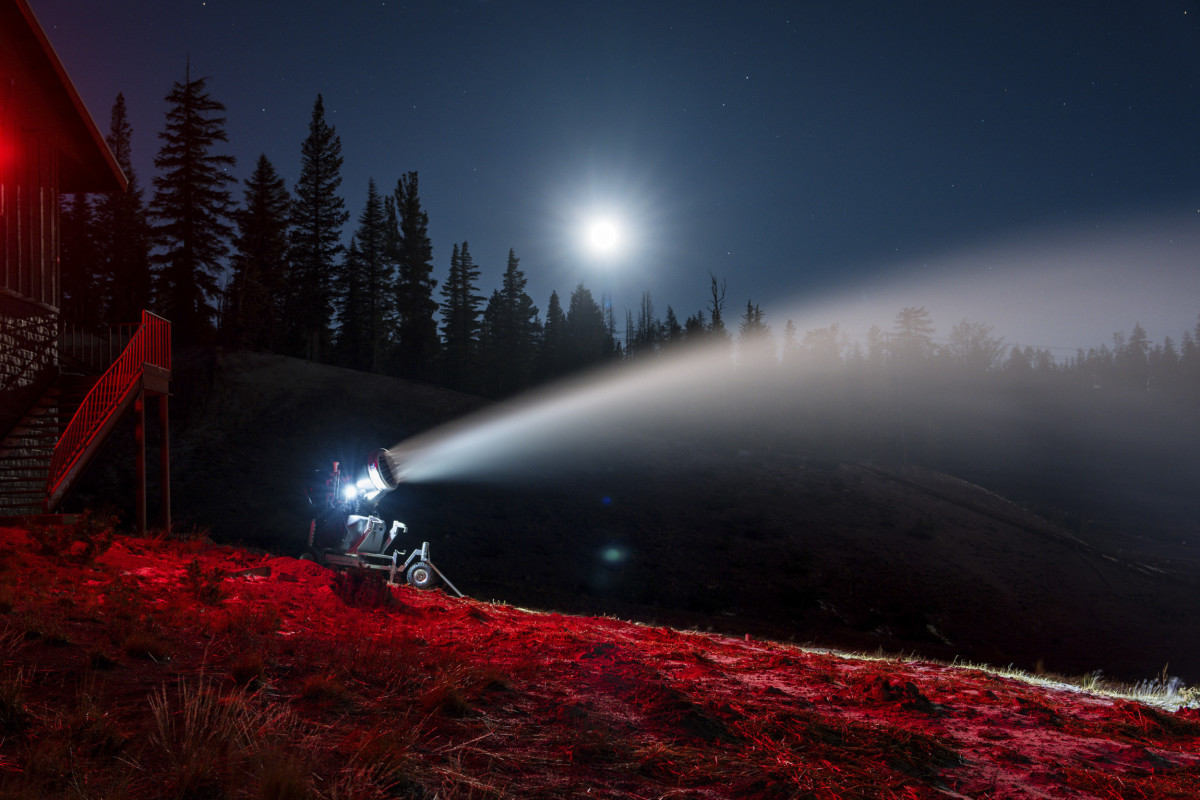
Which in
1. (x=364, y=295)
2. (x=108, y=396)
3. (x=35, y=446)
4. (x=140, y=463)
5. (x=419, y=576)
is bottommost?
(x=419, y=576)

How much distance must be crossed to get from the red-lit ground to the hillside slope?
11.5m

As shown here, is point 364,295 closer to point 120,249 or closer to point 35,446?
point 120,249

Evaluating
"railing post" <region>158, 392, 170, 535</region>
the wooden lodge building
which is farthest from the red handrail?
"railing post" <region>158, 392, 170, 535</region>

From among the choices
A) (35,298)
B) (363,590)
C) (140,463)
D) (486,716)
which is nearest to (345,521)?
(363,590)

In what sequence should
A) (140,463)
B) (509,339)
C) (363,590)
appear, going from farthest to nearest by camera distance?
(509,339), (140,463), (363,590)

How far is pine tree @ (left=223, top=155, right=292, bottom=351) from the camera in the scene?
1516 inches

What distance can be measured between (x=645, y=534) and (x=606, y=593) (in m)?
6.00

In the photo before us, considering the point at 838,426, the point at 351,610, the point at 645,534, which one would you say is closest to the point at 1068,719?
the point at 351,610

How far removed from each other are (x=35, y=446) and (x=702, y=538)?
2235 centimetres

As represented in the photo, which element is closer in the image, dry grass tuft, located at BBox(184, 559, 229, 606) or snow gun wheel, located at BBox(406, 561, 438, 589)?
dry grass tuft, located at BBox(184, 559, 229, 606)

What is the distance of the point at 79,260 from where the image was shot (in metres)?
42.5

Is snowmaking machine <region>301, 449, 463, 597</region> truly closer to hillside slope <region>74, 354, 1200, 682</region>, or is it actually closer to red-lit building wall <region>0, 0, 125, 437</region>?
red-lit building wall <region>0, 0, 125, 437</region>

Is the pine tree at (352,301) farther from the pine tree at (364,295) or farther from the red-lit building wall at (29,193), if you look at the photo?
the red-lit building wall at (29,193)

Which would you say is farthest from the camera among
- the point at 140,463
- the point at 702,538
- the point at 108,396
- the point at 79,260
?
the point at 79,260
